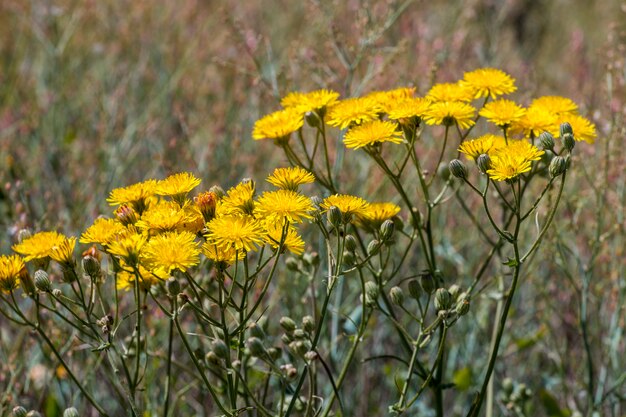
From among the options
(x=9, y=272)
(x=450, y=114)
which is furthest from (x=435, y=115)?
(x=9, y=272)

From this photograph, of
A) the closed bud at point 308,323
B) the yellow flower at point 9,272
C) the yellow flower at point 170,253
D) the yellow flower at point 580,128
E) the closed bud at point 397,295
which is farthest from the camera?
the yellow flower at point 580,128

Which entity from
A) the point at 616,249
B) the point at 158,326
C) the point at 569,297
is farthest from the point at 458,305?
the point at 569,297

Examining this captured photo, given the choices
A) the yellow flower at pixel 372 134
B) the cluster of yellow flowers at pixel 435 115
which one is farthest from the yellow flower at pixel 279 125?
the yellow flower at pixel 372 134

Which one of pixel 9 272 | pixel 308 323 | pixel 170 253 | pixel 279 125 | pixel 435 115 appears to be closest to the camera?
pixel 170 253

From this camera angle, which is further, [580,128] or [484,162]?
[580,128]

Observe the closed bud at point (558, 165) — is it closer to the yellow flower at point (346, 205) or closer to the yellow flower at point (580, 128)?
the yellow flower at point (580, 128)

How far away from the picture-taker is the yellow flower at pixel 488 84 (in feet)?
6.51

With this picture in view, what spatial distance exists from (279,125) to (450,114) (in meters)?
0.42

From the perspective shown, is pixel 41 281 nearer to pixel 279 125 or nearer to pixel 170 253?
pixel 170 253

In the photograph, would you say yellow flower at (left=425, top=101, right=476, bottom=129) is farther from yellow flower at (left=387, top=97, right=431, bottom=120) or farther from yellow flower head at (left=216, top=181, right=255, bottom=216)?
yellow flower head at (left=216, top=181, right=255, bottom=216)

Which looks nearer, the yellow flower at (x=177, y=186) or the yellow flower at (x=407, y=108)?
the yellow flower at (x=177, y=186)

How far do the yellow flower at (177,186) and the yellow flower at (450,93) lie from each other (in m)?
0.63

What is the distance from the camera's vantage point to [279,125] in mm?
1940

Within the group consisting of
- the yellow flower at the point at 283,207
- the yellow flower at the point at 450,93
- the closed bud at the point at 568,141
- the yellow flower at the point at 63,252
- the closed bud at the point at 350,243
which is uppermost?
the yellow flower at the point at 450,93
